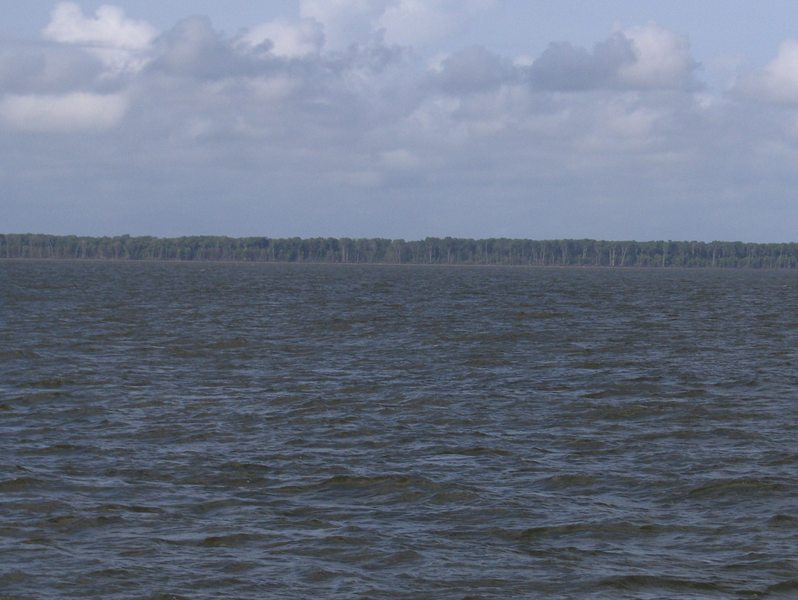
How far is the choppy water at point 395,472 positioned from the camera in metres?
14.0

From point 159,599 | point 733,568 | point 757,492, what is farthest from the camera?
point 757,492

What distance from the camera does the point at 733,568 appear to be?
14.4 m

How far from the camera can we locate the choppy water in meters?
14.0

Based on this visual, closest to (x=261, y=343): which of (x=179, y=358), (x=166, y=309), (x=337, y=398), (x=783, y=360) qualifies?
(x=179, y=358)

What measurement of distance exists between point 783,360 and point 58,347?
2692cm

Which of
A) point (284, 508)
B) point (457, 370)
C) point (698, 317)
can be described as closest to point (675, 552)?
point (284, 508)

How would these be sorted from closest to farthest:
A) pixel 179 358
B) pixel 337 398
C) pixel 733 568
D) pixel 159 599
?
1. pixel 159 599
2. pixel 733 568
3. pixel 337 398
4. pixel 179 358

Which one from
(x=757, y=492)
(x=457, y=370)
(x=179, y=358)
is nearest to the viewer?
(x=757, y=492)

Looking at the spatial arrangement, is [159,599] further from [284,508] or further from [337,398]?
[337,398]

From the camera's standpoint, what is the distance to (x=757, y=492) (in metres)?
18.7

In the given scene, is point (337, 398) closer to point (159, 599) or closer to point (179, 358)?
point (179, 358)

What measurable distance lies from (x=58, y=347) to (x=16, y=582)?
30.1m

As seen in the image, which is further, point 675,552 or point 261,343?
point 261,343

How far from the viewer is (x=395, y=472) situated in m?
19.8
